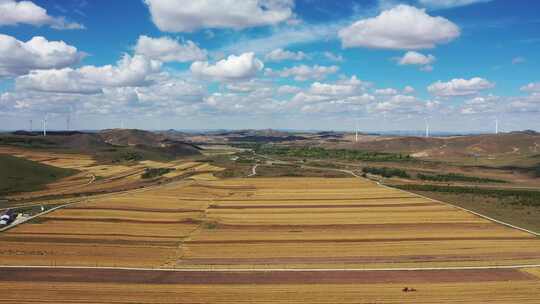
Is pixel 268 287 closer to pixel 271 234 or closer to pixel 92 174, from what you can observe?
pixel 271 234

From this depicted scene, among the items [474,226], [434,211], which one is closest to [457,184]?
[434,211]

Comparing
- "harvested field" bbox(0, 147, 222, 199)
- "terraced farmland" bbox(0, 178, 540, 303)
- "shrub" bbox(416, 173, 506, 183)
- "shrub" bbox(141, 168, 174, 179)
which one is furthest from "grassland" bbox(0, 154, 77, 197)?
"shrub" bbox(416, 173, 506, 183)

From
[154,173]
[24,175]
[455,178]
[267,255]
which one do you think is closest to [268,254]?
[267,255]

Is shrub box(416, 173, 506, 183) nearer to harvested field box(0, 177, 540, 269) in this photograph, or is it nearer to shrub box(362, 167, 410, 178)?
shrub box(362, 167, 410, 178)

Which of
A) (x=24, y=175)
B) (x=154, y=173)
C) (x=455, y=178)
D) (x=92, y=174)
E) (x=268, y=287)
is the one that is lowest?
(x=268, y=287)

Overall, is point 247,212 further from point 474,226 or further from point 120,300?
point 120,300

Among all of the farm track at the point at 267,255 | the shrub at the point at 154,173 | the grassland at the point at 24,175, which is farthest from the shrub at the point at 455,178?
the grassland at the point at 24,175

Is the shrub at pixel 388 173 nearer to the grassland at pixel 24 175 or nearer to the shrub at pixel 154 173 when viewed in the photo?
the shrub at pixel 154 173
